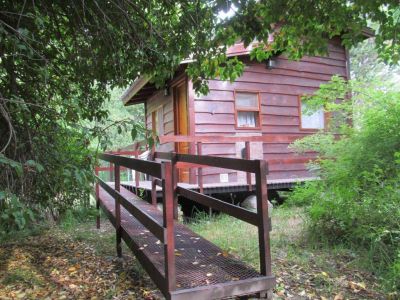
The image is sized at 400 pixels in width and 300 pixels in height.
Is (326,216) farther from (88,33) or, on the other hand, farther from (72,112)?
(88,33)

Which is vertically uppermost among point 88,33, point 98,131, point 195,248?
point 88,33

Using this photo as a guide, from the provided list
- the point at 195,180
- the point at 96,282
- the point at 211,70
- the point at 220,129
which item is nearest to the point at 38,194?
the point at 96,282

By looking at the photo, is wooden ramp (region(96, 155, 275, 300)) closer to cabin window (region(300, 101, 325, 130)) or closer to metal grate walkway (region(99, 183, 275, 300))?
metal grate walkway (region(99, 183, 275, 300))

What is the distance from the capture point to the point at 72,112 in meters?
3.15

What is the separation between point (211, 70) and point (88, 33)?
154cm

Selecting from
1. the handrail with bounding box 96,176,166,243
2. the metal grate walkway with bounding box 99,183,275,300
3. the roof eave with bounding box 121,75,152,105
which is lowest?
the metal grate walkway with bounding box 99,183,275,300

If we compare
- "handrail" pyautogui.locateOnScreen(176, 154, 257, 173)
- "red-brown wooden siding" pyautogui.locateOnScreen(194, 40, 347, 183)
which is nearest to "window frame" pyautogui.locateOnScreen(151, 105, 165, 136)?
"red-brown wooden siding" pyautogui.locateOnScreen(194, 40, 347, 183)

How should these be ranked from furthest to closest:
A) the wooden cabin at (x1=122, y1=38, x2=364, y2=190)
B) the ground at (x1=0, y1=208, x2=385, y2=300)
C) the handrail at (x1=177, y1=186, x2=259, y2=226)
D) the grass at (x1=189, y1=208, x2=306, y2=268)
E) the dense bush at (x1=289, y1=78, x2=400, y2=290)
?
the wooden cabin at (x1=122, y1=38, x2=364, y2=190), the grass at (x1=189, y1=208, x2=306, y2=268), the dense bush at (x1=289, y1=78, x2=400, y2=290), the ground at (x1=0, y1=208, x2=385, y2=300), the handrail at (x1=177, y1=186, x2=259, y2=226)

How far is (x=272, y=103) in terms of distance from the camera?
9695mm

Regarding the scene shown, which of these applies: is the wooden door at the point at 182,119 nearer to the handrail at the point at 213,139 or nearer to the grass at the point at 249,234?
the handrail at the point at 213,139

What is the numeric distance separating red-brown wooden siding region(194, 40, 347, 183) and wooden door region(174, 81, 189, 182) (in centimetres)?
61

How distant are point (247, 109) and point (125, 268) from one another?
6136mm

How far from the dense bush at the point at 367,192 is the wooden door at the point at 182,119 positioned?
3.98 metres

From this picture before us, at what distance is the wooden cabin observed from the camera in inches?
345
